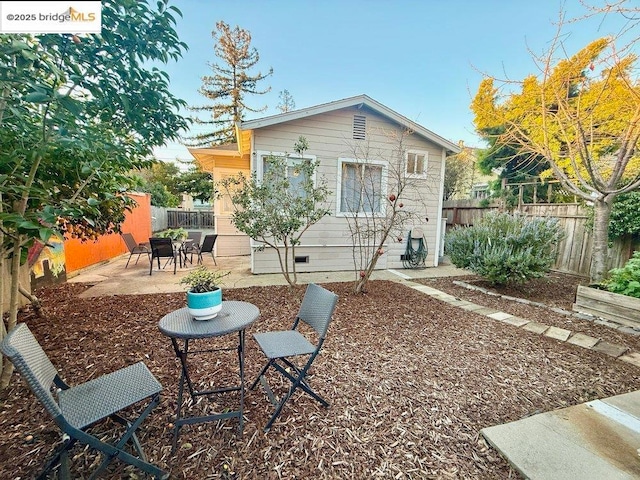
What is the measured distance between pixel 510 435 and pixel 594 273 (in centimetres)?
474

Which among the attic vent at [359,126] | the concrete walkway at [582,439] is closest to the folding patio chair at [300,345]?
the concrete walkway at [582,439]

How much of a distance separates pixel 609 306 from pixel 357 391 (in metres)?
4.05

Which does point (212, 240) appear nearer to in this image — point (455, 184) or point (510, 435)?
point (510, 435)

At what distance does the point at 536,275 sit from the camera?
15.5 feet

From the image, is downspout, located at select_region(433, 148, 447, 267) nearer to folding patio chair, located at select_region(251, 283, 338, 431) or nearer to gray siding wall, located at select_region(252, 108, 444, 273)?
gray siding wall, located at select_region(252, 108, 444, 273)

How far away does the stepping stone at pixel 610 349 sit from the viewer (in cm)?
301

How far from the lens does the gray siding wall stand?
6215 millimetres

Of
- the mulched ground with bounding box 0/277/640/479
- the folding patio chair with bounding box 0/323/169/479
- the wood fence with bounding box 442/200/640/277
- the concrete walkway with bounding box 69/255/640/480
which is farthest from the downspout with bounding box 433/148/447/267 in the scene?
the folding patio chair with bounding box 0/323/169/479

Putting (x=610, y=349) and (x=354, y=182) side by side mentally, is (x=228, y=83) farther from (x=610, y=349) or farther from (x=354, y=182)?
(x=610, y=349)

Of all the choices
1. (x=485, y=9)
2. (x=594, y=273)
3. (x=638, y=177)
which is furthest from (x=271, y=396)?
(x=485, y=9)

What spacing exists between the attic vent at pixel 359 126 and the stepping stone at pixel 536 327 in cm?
494

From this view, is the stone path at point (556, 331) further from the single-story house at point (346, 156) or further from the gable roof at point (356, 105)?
the gable roof at point (356, 105)

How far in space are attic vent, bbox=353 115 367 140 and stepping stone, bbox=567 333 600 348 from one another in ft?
17.4

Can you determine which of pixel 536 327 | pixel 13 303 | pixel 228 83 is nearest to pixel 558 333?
pixel 536 327
